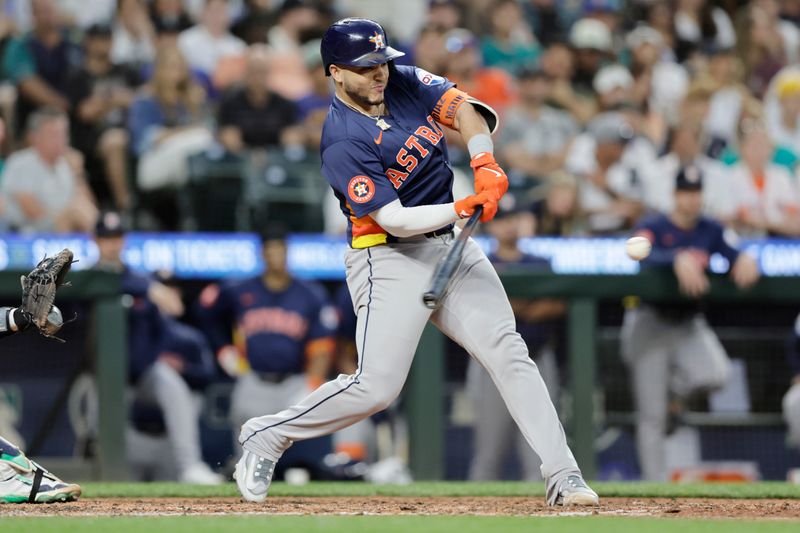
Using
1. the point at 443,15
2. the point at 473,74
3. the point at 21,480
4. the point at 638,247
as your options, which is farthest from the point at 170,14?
the point at 21,480

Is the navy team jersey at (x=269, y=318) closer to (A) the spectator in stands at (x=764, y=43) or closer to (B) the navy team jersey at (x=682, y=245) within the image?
(B) the navy team jersey at (x=682, y=245)

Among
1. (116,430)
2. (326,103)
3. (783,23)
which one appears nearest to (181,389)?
(116,430)

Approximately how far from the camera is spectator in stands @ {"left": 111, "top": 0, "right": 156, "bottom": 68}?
10328 millimetres

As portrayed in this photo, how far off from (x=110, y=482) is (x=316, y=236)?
2.04m

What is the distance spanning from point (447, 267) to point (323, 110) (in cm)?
536

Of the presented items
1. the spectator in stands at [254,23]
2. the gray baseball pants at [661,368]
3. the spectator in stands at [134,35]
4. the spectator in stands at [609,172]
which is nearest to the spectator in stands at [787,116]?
the spectator in stands at [609,172]

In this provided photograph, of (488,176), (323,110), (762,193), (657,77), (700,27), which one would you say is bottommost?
(762,193)

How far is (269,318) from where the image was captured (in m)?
8.19

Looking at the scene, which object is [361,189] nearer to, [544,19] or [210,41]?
[210,41]

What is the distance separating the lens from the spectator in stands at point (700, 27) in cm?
1231

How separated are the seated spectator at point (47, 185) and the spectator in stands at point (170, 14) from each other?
6.22ft

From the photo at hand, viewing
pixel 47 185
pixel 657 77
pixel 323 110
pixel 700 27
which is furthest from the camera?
pixel 700 27

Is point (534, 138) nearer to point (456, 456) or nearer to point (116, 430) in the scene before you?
point (456, 456)

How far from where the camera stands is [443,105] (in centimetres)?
513
